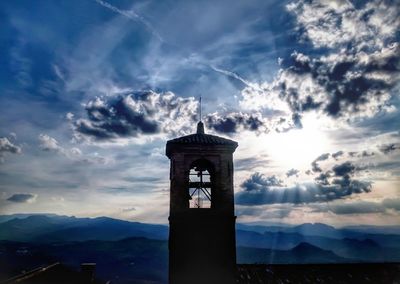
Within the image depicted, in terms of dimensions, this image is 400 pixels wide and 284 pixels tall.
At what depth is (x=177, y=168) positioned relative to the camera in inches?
582

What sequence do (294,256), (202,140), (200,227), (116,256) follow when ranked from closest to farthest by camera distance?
(200,227)
(202,140)
(116,256)
(294,256)

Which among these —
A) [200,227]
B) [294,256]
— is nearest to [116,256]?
[294,256]

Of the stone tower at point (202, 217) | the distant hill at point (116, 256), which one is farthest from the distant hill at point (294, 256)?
the stone tower at point (202, 217)

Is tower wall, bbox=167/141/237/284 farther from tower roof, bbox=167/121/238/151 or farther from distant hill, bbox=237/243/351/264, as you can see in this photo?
distant hill, bbox=237/243/351/264

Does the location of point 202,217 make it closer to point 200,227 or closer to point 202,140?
point 200,227

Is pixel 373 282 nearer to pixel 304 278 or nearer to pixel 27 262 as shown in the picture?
pixel 304 278

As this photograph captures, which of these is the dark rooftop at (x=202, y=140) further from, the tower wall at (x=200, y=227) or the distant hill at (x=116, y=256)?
the distant hill at (x=116, y=256)

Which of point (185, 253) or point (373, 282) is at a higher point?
point (185, 253)

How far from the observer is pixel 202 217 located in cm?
1416

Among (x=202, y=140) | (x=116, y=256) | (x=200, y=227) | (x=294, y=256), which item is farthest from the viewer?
(x=294, y=256)

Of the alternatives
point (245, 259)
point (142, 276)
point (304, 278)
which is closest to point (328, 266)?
point (304, 278)

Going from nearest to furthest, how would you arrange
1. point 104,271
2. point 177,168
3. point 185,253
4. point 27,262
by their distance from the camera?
point 185,253 < point 177,168 < point 27,262 < point 104,271

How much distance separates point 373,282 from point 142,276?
97.6 meters

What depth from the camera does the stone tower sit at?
13.7 metres
